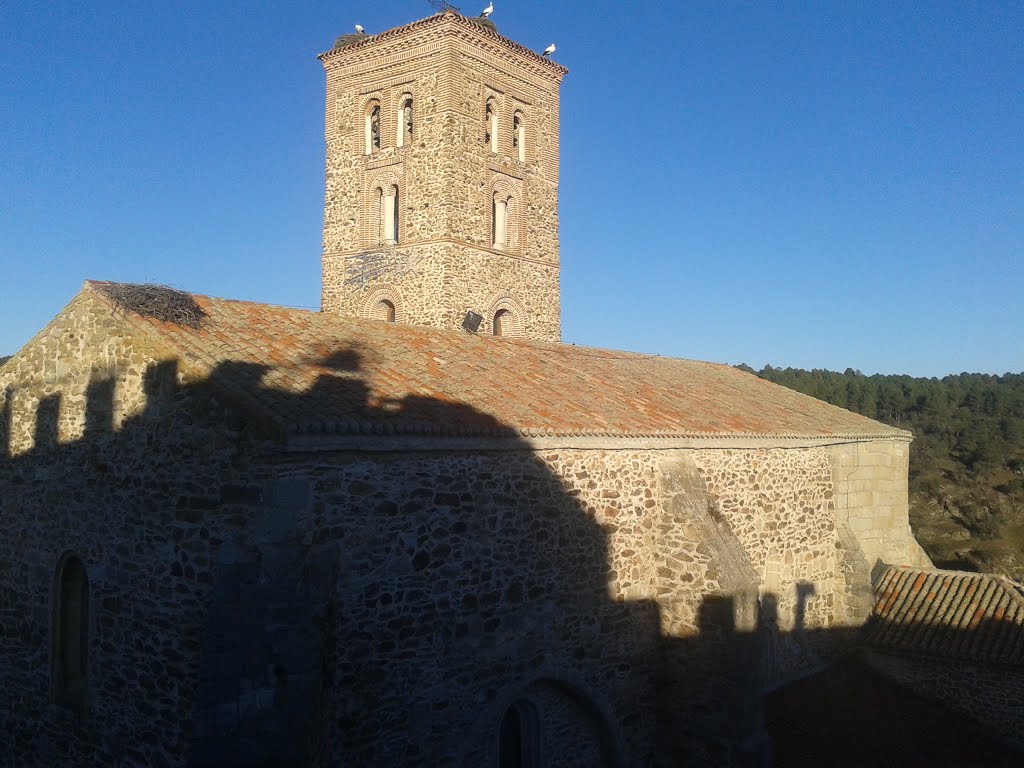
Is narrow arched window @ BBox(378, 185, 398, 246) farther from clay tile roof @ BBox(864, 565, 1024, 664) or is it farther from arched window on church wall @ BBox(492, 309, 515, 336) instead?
clay tile roof @ BBox(864, 565, 1024, 664)

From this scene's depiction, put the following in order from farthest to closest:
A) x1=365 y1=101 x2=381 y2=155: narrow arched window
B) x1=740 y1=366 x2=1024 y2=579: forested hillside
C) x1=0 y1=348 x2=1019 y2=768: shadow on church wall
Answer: x1=740 y1=366 x2=1024 y2=579: forested hillside → x1=365 y1=101 x2=381 y2=155: narrow arched window → x1=0 y1=348 x2=1019 y2=768: shadow on church wall

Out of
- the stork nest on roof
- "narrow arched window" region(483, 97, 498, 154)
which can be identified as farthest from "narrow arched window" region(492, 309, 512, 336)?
the stork nest on roof

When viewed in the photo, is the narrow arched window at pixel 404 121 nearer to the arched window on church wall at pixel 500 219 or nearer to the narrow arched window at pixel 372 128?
the narrow arched window at pixel 372 128

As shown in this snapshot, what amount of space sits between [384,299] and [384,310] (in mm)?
238

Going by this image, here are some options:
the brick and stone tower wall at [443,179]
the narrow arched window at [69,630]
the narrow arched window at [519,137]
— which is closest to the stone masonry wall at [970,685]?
the brick and stone tower wall at [443,179]

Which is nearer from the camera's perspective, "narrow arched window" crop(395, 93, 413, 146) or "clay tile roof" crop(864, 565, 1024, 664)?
"clay tile roof" crop(864, 565, 1024, 664)

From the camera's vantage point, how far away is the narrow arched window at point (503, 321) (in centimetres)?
1831

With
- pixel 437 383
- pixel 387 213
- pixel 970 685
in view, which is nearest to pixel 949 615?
pixel 970 685

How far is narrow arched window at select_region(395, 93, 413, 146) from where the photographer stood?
18.1 m

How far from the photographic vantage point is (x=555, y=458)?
29.1 ft

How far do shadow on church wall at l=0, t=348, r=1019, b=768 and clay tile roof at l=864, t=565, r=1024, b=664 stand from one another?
186 inches

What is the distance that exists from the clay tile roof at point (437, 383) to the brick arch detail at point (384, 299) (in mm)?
5162

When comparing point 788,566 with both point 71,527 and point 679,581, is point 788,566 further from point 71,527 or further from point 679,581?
point 71,527

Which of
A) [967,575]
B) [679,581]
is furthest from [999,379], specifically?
[679,581]
